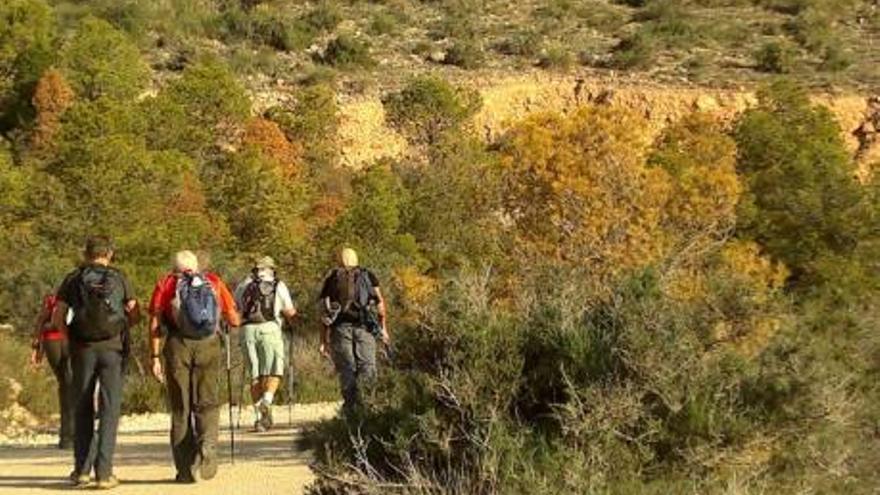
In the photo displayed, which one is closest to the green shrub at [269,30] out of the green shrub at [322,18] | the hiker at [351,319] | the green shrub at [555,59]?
the green shrub at [322,18]

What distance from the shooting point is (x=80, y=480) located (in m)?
10.1

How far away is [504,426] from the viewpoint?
7.75 meters

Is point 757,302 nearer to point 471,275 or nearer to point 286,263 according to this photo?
point 471,275

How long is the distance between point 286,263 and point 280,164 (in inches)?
602

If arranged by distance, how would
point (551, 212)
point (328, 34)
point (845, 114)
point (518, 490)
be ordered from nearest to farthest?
point (518, 490) < point (551, 212) < point (845, 114) < point (328, 34)

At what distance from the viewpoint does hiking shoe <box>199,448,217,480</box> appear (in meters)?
10.2

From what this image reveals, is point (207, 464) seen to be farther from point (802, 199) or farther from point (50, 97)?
point (50, 97)

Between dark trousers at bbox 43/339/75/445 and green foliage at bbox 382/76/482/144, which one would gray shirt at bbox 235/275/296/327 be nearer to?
dark trousers at bbox 43/339/75/445

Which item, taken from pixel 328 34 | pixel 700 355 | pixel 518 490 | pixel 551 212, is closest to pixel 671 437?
pixel 700 355

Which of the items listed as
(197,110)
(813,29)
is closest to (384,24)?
(813,29)

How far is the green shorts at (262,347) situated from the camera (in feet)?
44.3

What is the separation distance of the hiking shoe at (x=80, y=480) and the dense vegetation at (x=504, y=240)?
209 cm

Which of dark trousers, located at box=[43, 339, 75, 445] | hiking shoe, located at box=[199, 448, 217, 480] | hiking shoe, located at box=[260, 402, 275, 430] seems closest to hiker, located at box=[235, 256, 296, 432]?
hiking shoe, located at box=[260, 402, 275, 430]

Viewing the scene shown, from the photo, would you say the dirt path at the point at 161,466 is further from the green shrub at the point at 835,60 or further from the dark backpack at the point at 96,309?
the green shrub at the point at 835,60
